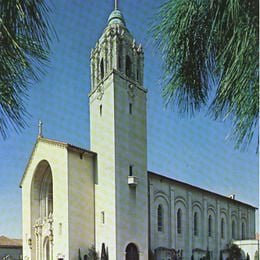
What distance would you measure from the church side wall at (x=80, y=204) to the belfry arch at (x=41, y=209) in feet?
5.59

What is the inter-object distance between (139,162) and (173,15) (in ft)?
55.7

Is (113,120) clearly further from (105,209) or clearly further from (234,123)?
(234,123)

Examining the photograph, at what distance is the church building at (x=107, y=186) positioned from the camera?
17.8 meters

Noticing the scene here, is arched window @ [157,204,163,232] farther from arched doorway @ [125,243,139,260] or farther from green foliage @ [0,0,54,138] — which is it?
green foliage @ [0,0,54,138]

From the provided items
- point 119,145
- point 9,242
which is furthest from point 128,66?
point 9,242

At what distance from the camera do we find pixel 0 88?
206 centimetres

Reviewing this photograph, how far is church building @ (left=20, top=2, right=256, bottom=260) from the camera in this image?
58.5 feet

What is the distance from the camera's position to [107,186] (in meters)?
18.1

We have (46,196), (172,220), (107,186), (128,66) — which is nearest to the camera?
(107,186)

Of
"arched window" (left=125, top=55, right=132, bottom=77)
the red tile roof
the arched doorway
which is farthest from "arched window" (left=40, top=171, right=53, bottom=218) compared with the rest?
"arched window" (left=125, top=55, right=132, bottom=77)

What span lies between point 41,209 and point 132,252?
15.2 feet

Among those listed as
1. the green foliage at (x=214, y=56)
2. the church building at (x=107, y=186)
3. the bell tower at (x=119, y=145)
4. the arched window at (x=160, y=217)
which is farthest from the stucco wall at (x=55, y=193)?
the green foliage at (x=214, y=56)

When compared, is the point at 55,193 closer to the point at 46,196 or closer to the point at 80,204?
the point at 80,204

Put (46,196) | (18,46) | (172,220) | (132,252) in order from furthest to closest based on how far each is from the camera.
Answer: (172,220) < (46,196) < (132,252) < (18,46)
